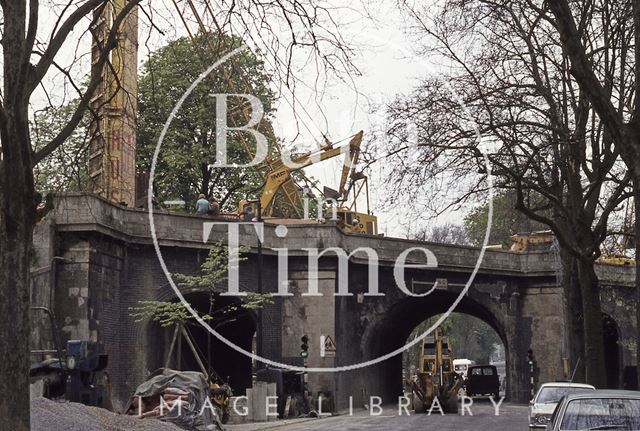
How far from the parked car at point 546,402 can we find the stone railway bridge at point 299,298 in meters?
10.6

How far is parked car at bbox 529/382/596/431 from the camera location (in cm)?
2120

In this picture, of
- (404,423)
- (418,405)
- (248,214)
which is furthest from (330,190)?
(404,423)

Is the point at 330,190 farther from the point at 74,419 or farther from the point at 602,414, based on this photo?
the point at 602,414

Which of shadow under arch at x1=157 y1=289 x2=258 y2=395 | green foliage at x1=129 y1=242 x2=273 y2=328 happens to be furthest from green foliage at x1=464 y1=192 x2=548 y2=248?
shadow under arch at x1=157 y1=289 x2=258 y2=395

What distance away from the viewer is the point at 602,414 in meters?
13.1

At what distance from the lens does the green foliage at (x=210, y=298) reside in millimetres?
33906

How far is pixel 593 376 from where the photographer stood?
25.1 meters

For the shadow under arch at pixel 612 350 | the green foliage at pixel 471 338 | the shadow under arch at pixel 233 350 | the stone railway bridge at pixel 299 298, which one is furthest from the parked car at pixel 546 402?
the green foliage at pixel 471 338

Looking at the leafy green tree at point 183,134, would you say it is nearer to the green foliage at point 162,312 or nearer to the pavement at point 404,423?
the green foliage at point 162,312

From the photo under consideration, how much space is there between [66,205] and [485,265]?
20.3m

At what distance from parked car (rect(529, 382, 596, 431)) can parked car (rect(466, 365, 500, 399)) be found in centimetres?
3972

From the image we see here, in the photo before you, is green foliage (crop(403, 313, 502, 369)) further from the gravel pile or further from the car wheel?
the gravel pile

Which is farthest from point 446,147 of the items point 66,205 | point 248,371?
point 248,371

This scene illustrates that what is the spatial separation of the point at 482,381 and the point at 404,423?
3210cm
